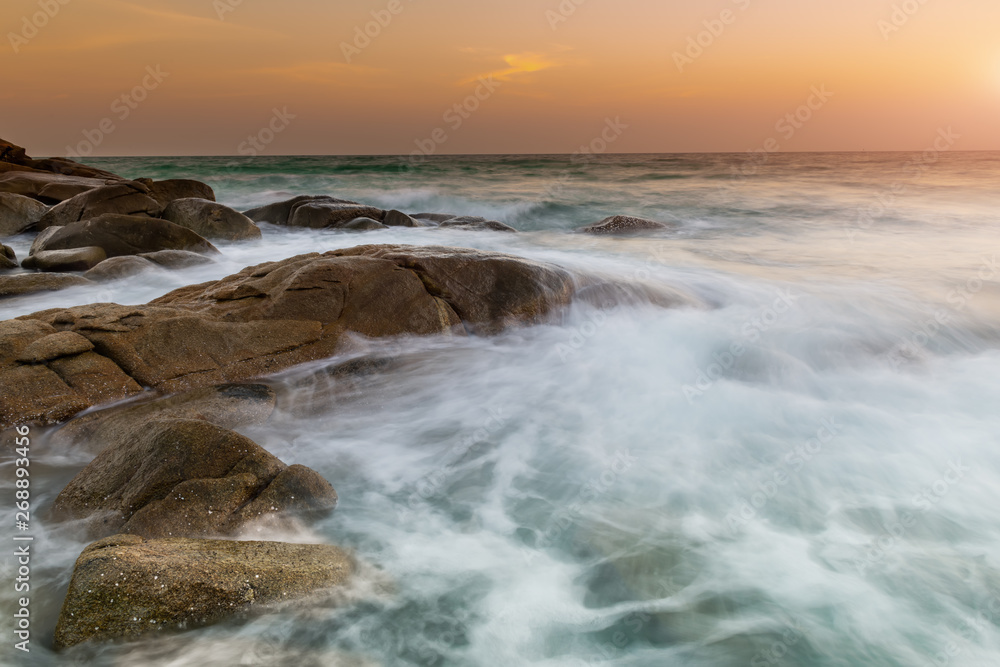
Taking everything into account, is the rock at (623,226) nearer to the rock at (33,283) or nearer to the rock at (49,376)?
the rock at (33,283)

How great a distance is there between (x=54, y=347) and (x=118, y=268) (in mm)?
4076

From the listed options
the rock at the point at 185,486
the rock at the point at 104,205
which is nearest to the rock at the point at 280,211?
the rock at the point at 104,205

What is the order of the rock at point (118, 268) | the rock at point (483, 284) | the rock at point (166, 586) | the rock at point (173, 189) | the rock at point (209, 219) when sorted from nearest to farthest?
the rock at point (166, 586) < the rock at point (483, 284) < the rock at point (118, 268) < the rock at point (209, 219) < the rock at point (173, 189)

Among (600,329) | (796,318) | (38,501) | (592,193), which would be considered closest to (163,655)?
(38,501)

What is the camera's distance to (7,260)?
29.4 feet

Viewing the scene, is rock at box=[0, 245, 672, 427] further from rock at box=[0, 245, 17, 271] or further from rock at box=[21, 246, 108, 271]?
rock at box=[0, 245, 17, 271]

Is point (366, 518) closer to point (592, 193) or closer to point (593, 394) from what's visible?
point (593, 394)

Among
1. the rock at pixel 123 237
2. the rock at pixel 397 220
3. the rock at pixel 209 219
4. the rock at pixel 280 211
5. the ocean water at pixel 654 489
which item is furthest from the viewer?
the rock at pixel 280 211

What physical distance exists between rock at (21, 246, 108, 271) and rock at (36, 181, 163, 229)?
2796mm

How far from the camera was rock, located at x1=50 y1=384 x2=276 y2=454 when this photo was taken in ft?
12.9

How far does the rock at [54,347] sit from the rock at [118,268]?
148 inches

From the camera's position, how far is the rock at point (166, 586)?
91.7 inches

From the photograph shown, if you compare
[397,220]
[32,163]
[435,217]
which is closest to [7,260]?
[397,220]

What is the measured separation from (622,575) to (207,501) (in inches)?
81.9
